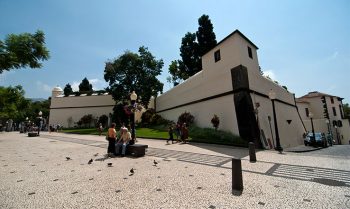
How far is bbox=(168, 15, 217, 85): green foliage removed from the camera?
36.3 m

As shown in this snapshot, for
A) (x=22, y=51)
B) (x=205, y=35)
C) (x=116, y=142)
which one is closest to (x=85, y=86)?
(x=205, y=35)

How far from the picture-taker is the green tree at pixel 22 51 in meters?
15.8

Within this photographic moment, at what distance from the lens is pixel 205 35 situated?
120 feet

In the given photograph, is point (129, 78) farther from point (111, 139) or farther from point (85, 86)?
point (85, 86)

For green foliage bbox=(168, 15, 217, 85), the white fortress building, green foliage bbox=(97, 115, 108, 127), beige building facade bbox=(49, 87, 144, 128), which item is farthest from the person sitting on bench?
beige building facade bbox=(49, 87, 144, 128)

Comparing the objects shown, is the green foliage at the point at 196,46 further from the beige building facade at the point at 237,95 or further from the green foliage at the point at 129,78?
the beige building facade at the point at 237,95

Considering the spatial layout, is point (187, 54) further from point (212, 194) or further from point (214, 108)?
point (212, 194)

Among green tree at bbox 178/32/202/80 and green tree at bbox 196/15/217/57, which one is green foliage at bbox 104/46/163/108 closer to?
green tree at bbox 178/32/202/80

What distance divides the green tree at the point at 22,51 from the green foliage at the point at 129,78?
17030mm

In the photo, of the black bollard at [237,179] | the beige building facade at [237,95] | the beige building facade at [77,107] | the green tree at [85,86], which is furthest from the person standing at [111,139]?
the green tree at [85,86]

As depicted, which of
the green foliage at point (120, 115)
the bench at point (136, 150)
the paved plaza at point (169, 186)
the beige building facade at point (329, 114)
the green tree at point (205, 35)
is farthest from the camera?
the beige building facade at point (329, 114)

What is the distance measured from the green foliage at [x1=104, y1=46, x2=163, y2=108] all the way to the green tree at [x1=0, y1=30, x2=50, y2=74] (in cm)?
1703

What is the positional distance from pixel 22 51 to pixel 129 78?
1986cm

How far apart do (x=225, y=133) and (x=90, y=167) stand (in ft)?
43.1
